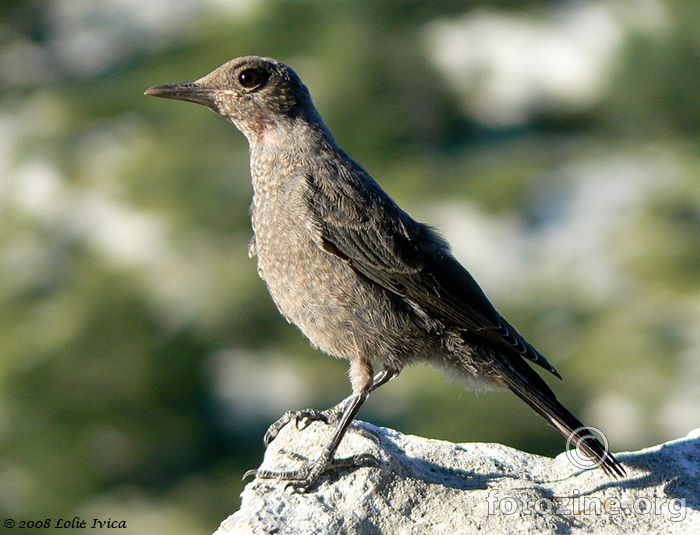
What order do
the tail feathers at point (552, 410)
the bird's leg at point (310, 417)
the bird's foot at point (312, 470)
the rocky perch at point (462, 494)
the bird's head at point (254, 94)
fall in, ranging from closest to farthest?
the rocky perch at point (462, 494)
the bird's foot at point (312, 470)
the tail feathers at point (552, 410)
the bird's leg at point (310, 417)
the bird's head at point (254, 94)

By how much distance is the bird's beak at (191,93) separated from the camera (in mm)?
7055

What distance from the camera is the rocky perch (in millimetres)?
5727

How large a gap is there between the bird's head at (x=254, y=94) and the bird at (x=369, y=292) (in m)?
0.35

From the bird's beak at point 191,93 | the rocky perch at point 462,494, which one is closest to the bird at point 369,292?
the rocky perch at point 462,494

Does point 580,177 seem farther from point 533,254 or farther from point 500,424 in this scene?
point 500,424

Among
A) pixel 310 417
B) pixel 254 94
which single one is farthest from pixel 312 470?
pixel 254 94

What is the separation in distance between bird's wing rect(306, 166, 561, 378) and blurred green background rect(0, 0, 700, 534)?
19.7 ft

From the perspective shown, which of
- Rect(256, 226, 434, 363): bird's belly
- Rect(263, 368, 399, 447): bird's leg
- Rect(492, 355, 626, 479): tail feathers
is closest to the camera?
Rect(492, 355, 626, 479): tail feathers

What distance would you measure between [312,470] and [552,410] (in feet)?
5.14

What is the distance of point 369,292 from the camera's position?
646 cm

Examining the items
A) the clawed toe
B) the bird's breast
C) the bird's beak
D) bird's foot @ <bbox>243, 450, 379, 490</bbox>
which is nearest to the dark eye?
the bird's beak

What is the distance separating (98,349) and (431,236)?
8652 millimetres

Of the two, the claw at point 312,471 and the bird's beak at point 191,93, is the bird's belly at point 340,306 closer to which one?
the claw at point 312,471

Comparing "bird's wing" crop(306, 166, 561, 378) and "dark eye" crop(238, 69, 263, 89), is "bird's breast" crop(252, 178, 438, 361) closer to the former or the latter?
"bird's wing" crop(306, 166, 561, 378)
